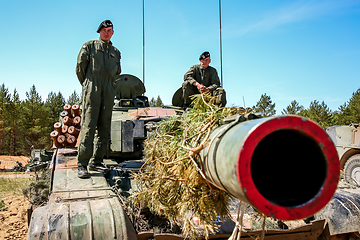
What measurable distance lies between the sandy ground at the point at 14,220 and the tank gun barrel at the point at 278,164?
565 cm

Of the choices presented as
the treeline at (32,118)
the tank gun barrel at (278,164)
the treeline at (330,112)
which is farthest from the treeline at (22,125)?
the tank gun barrel at (278,164)

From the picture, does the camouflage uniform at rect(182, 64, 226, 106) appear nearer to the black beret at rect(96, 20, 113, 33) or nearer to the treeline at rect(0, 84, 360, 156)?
the black beret at rect(96, 20, 113, 33)

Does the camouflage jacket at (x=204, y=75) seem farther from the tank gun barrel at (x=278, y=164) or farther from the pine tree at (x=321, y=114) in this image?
the pine tree at (x=321, y=114)

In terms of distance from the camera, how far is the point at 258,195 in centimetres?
143

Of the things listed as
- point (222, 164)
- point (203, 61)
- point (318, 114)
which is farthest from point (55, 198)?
point (318, 114)

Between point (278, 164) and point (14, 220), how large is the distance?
7.01 metres

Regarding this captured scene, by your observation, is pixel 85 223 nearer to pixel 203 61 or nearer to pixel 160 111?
pixel 203 61

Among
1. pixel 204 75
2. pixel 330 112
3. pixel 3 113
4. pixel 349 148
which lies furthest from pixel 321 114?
pixel 3 113

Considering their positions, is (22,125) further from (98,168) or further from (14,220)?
(98,168)

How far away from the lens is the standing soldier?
4.00 m

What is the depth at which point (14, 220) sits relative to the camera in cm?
670

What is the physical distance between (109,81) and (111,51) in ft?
1.48

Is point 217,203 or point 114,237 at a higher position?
point 217,203

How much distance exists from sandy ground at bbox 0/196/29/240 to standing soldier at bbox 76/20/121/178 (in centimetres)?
308
